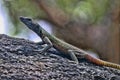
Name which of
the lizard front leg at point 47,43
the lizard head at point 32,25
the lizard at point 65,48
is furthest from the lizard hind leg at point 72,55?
the lizard head at point 32,25

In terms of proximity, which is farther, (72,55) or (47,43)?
(47,43)

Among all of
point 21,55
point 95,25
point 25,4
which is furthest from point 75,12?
point 21,55

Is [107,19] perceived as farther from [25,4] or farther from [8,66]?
[8,66]

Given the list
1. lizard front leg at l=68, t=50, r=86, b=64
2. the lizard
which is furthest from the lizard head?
lizard front leg at l=68, t=50, r=86, b=64

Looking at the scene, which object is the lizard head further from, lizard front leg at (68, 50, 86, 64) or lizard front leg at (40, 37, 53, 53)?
lizard front leg at (68, 50, 86, 64)

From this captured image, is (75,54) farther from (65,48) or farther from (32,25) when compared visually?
(32,25)

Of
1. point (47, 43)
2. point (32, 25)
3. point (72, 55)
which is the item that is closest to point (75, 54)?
point (72, 55)

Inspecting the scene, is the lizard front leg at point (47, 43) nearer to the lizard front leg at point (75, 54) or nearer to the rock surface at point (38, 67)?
the rock surface at point (38, 67)

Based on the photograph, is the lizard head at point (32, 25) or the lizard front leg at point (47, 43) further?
the lizard head at point (32, 25)
